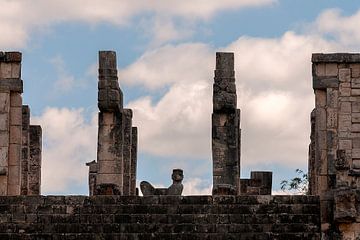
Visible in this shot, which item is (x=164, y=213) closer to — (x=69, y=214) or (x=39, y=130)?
(x=69, y=214)

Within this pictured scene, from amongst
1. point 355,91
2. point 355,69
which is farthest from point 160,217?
point 355,69

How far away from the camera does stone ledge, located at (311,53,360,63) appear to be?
3344cm

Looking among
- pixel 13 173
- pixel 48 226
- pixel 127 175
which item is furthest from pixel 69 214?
pixel 127 175

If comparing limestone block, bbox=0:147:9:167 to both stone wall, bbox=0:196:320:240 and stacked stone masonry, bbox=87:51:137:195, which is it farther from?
stone wall, bbox=0:196:320:240

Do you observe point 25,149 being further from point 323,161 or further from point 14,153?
point 323,161

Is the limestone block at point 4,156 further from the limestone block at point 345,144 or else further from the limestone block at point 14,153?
the limestone block at point 345,144

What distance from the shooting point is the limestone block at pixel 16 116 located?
1346 inches

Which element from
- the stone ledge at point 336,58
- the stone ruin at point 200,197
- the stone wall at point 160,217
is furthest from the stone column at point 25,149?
the stone ledge at point 336,58

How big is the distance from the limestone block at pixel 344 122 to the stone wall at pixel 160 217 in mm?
3481

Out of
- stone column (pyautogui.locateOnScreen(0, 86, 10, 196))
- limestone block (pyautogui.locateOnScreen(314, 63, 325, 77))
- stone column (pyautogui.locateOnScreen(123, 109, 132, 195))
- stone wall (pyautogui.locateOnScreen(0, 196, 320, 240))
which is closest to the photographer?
stone wall (pyautogui.locateOnScreen(0, 196, 320, 240))

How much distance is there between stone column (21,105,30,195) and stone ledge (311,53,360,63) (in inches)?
327

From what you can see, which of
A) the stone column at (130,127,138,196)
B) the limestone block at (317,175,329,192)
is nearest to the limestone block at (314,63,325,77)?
the limestone block at (317,175,329,192)

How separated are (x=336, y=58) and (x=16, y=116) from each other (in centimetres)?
763

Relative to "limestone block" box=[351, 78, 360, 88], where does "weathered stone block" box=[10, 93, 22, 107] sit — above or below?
below
